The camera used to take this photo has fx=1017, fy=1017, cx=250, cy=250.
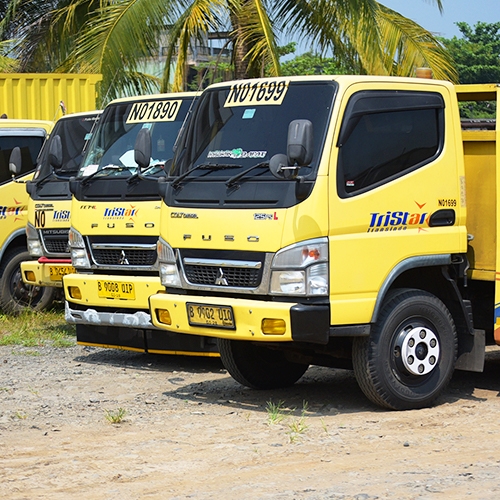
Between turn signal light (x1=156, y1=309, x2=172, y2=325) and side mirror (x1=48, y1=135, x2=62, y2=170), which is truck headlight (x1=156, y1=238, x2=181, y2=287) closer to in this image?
turn signal light (x1=156, y1=309, x2=172, y2=325)

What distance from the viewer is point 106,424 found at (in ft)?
23.4

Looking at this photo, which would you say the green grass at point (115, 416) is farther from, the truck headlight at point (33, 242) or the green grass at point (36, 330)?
the truck headlight at point (33, 242)

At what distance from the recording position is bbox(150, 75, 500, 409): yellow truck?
6.83 m

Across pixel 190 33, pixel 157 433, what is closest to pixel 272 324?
pixel 157 433

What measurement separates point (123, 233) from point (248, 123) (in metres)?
2.27

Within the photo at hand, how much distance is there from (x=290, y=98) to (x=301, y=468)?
2703 millimetres

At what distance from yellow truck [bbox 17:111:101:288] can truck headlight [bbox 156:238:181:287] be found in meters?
3.47

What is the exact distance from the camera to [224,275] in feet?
23.7

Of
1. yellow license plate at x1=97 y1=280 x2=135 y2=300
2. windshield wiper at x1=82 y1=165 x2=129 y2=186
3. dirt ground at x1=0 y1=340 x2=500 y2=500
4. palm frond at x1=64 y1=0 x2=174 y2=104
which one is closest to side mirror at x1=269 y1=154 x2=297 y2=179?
dirt ground at x1=0 y1=340 x2=500 y2=500

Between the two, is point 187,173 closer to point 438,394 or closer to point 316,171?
point 316,171

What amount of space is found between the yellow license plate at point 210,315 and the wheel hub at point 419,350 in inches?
50.1

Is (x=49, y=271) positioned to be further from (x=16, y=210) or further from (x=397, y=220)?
(x=397, y=220)

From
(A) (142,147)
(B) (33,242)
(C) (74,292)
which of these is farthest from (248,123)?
(B) (33,242)

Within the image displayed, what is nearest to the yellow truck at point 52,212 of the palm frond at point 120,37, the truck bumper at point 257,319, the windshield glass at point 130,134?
the windshield glass at point 130,134
